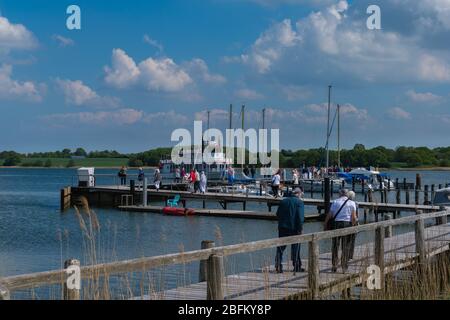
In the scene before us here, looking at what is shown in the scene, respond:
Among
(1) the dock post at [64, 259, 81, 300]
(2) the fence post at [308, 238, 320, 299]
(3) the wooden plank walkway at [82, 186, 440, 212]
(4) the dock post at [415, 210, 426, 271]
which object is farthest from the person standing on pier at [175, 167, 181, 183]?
(1) the dock post at [64, 259, 81, 300]

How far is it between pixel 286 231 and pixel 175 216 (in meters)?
27.2

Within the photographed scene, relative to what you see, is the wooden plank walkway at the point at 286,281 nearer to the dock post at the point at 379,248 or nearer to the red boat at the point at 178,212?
the dock post at the point at 379,248

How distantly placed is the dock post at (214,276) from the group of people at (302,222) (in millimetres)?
2941

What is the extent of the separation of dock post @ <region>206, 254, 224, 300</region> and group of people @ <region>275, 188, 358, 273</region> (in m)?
2.94

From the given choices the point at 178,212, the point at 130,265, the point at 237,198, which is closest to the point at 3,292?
the point at 130,265

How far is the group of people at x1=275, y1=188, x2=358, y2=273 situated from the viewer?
11.5 m

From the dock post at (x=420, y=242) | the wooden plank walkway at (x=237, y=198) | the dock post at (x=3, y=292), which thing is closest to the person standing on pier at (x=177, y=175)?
the wooden plank walkway at (x=237, y=198)

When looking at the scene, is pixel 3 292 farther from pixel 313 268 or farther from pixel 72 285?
pixel 313 268

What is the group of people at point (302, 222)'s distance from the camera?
1151cm

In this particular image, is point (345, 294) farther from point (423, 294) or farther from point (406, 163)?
point (406, 163)

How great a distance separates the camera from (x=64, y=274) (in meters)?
6.35

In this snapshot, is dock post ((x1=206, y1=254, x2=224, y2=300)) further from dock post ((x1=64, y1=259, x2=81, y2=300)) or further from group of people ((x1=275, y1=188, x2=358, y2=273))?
group of people ((x1=275, y1=188, x2=358, y2=273))

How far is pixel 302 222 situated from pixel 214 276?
479 centimetres
